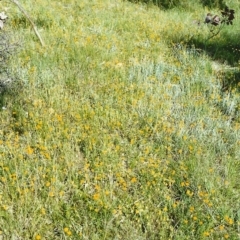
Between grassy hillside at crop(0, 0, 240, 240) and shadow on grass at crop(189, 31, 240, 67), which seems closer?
grassy hillside at crop(0, 0, 240, 240)

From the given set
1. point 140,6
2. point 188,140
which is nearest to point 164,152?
point 188,140

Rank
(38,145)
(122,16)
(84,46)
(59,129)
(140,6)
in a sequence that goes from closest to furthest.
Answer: (38,145)
(59,129)
(84,46)
(122,16)
(140,6)

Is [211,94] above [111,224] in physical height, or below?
above

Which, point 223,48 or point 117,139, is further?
point 223,48

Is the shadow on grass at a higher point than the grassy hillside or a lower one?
higher

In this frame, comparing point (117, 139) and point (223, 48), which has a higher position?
point (223, 48)

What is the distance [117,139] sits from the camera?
4223mm

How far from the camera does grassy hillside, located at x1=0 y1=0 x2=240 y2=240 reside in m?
3.25

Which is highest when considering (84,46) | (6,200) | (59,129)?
(84,46)

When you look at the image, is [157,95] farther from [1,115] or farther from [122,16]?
[122,16]

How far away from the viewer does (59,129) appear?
4.19m

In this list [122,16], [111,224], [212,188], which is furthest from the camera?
[122,16]

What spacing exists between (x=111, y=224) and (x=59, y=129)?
1.47 m

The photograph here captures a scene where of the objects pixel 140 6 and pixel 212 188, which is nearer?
pixel 212 188
